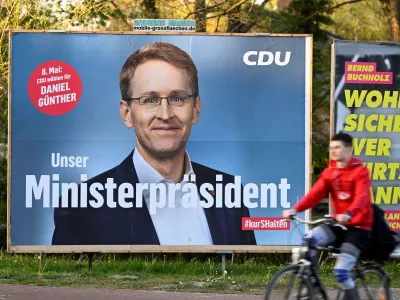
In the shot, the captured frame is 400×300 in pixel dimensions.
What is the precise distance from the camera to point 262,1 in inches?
1038

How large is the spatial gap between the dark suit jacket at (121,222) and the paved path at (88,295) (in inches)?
71.2

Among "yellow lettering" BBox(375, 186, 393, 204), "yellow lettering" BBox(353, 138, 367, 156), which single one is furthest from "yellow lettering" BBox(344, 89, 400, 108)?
"yellow lettering" BBox(375, 186, 393, 204)

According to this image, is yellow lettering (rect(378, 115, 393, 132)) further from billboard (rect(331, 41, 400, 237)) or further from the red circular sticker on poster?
the red circular sticker on poster

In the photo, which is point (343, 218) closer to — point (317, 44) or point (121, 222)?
point (121, 222)

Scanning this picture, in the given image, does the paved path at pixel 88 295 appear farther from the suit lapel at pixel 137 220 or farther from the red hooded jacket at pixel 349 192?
the red hooded jacket at pixel 349 192

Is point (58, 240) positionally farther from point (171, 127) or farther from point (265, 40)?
point (265, 40)

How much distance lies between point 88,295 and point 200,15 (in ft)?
43.9

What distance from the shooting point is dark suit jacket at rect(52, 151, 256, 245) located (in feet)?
42.8

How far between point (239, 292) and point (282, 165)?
2.59m

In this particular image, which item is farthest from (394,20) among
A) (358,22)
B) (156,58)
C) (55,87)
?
(358,22)

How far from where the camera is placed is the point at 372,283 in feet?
27.9

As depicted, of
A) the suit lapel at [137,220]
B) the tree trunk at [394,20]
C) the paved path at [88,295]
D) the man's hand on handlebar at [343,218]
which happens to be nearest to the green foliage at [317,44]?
the tree trunk at [394,20]

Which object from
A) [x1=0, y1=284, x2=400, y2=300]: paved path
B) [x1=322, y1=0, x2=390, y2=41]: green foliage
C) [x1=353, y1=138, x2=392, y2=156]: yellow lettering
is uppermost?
[x1=322, y1=0, x2=390, y2=41]: green foliage

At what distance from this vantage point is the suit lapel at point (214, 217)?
43.0ft
